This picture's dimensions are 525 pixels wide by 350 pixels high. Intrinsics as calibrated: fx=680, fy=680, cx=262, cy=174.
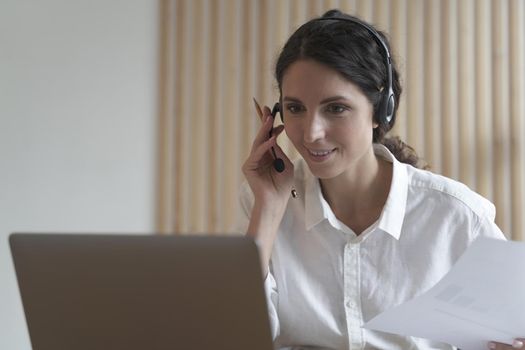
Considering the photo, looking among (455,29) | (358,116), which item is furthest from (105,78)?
(358,116)

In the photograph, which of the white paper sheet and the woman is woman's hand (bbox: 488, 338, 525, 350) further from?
the woman

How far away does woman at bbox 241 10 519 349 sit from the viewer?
1.45 meters

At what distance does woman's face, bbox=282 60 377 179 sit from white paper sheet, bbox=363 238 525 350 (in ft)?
1.41

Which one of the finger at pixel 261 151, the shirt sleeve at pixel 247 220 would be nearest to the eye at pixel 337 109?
the finger at pixel 261 151

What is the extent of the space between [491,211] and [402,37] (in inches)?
53.1

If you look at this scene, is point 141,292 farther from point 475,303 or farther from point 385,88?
point 385,88

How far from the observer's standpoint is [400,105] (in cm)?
271

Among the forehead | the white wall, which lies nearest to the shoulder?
the forehead

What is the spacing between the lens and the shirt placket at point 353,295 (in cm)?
141

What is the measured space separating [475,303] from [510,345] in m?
0.17

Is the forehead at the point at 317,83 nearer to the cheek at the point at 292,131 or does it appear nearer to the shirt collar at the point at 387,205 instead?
the cheek at the point at 292,131

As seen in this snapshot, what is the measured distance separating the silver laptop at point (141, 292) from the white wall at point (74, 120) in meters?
1.71

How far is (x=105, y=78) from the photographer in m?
2.88

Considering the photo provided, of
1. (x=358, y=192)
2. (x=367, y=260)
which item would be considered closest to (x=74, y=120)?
(x=358, y=192)
